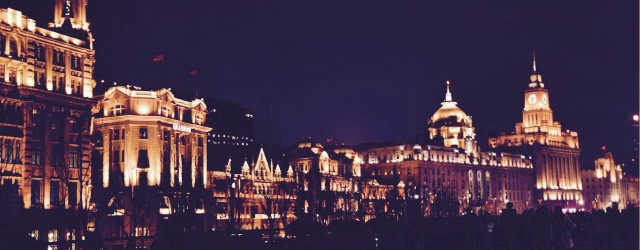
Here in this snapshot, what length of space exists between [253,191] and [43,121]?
54486 mm

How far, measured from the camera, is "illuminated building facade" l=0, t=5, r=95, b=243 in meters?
Answer: 74.8

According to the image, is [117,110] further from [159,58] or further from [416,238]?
[416,238]

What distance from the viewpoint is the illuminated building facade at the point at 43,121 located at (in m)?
74.8

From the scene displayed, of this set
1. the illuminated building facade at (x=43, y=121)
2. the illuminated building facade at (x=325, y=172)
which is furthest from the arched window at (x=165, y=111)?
the illuminated building facade at (x=325, y=172)

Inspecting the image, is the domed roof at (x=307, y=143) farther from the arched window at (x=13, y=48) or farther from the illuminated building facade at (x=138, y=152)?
the arched window at (x=13, y=48)

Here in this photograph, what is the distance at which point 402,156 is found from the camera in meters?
187

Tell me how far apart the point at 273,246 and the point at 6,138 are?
37.8 meters

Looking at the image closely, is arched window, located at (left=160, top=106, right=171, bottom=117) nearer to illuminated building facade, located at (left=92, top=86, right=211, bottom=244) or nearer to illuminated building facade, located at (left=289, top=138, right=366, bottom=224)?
illuminated building facade, located at (left=92, top=86, right=211, bottom=244)

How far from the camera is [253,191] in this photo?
130125 millimetres

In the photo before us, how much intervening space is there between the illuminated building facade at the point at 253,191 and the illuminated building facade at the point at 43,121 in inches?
1245

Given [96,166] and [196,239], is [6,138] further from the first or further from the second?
[196,239]

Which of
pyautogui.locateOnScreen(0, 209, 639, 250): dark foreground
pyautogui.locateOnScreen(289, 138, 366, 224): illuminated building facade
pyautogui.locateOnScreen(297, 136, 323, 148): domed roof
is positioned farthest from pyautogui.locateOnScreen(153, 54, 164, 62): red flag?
pyautogui.locateOnScreen(297, 136, 323, 148): domed roof

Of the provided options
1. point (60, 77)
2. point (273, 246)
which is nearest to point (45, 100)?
point (60, 77)

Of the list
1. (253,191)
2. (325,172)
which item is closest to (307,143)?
(325,172)
